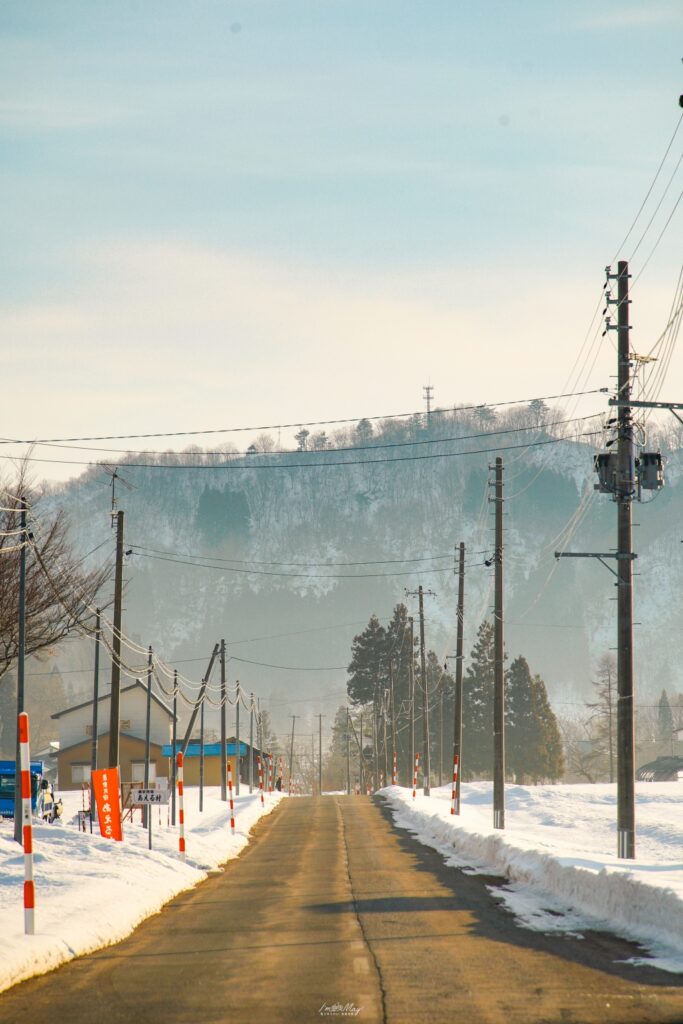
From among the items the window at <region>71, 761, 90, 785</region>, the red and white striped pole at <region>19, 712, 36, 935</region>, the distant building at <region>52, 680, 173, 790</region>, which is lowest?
the window at <region>71, 761, 90, 785</region>

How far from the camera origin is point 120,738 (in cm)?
10475

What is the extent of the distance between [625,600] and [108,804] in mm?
14101

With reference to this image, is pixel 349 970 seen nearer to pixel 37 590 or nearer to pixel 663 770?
pixel 37 590

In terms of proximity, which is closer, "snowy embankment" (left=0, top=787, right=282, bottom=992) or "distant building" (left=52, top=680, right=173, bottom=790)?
"snowy embankment" (left=0, top=787, right=282, bottom=992)

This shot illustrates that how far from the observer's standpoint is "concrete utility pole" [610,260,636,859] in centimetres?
2512

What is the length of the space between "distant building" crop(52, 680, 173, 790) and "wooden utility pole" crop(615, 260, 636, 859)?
79.0 meters

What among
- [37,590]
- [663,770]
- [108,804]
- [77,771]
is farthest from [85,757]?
[108,804]

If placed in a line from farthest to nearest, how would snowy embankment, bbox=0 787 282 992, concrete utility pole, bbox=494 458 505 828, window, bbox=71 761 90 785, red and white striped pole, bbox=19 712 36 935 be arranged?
1. window, bbox=71 761 90 785
2. concrete utility pole, bbox=494 458 505 828
3. red and white striped pole, bbox=19 712 36 935
4. snowy embankment, bbox=0 787 282 992

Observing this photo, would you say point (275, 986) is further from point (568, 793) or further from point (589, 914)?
point (568, 793)

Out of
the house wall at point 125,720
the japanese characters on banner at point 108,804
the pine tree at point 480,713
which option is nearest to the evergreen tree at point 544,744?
the pine tree at point 480,713

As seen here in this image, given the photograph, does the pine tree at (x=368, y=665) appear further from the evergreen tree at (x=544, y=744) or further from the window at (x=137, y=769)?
the window at (x=137, y=769)

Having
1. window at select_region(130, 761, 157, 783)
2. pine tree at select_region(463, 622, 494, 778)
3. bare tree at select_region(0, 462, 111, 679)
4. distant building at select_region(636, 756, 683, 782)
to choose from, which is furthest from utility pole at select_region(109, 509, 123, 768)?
pine tree at select_region(463, 622, 494, 778)

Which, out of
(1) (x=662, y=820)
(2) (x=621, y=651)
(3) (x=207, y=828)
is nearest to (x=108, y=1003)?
(2) (x=621, y=651)

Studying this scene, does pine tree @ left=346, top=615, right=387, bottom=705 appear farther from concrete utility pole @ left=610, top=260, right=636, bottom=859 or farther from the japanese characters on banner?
concrete utility pole @ left=610, top=260, right=636, bottom=859
